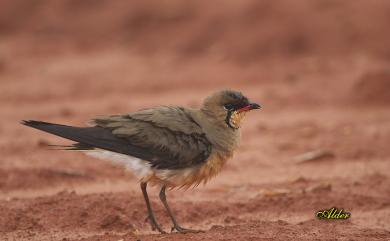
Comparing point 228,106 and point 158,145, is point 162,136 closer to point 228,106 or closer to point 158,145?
point 158,145

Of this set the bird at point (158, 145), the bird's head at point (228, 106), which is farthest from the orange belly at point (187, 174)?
the bird's head at point (228, 106)

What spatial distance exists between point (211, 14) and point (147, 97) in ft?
14.7

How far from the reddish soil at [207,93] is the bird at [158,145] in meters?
0.57

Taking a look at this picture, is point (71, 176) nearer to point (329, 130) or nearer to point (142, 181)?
point (142, 181)

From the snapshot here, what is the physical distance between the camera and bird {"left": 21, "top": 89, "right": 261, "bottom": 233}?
7145mm

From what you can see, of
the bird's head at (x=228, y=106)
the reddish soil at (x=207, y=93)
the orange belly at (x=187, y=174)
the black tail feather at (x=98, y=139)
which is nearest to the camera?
the black tail feather at (x=98, y=139)

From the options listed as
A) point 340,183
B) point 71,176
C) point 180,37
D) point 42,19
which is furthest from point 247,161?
point 42,19

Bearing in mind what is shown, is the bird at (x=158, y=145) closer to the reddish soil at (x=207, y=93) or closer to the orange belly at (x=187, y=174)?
the orange belly at (x=187, y=174)

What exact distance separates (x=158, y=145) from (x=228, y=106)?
921 millimetres

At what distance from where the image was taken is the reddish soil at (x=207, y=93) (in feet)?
26.3

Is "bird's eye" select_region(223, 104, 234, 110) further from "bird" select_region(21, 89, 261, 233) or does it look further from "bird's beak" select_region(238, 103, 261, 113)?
"bird" select_region(21, 89, 261, 233)

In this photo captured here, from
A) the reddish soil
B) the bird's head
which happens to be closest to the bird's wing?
the bird's head

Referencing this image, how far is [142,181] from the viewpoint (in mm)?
7293

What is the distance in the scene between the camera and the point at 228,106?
7.70 meters
